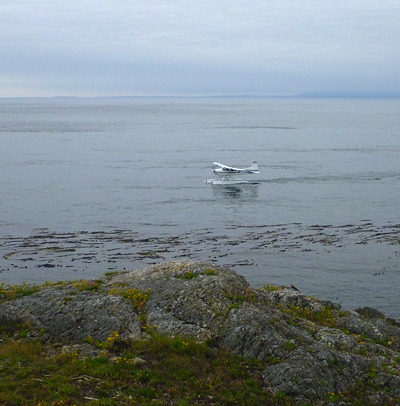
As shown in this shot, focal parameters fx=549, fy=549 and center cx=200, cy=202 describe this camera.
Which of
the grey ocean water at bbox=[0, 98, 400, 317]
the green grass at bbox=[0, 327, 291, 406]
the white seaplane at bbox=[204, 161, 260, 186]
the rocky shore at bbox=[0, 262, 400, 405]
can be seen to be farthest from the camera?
the white seaplane at bbox=[204, 161, 260, 186]

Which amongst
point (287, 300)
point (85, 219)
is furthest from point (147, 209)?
point (287, 300)

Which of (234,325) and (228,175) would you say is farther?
(228,175)

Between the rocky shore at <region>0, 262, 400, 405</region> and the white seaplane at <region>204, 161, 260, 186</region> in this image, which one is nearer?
the rocky shore at <region>0, 262, 400, 405</region>

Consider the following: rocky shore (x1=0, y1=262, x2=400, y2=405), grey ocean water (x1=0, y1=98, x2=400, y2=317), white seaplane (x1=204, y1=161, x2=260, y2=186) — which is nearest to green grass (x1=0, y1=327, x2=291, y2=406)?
rocky shore (x1=0, y1=262, x2=400, y2=405)

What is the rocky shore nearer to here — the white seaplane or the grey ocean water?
the grey ocean water

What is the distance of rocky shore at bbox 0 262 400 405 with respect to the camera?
54.1 ft

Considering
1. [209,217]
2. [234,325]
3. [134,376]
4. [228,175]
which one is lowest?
[209,217]

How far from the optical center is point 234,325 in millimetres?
18484

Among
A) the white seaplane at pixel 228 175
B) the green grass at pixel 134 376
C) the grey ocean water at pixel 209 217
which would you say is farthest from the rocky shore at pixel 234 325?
the white seaplane at pixel 228 175

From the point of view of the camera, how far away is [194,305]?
19.7 m

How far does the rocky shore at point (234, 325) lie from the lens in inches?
649

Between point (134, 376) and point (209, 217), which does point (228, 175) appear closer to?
point (209, 217)

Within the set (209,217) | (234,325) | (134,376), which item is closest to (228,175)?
(209,217)

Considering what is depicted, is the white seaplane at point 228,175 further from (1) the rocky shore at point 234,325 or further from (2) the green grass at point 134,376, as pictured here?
(2) the green grass at point 134,376
